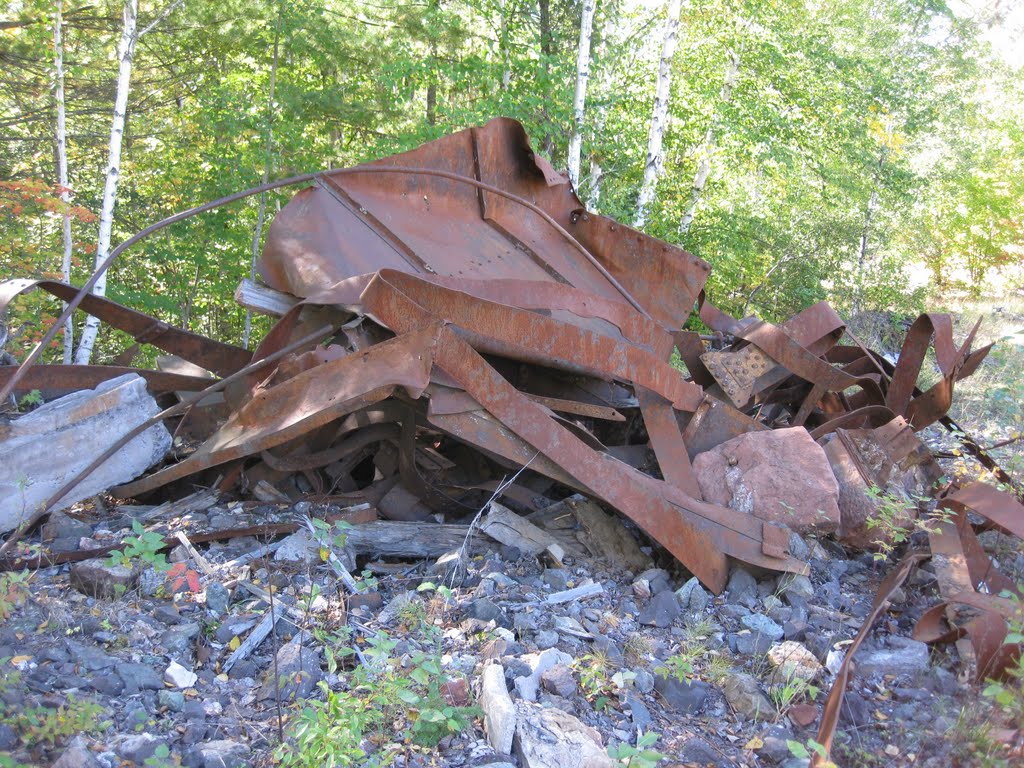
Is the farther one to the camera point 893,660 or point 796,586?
point 796,586

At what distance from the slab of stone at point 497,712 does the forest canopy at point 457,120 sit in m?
6.57

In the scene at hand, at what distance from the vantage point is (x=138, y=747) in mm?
1973

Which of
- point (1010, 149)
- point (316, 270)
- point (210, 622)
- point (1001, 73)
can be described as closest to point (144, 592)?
point (210, 622)

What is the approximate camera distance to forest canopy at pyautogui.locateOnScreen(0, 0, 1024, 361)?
917cm

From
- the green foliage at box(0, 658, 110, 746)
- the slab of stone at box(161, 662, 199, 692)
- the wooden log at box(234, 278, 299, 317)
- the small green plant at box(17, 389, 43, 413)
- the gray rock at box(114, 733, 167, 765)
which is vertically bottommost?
the slab of stone at box(161, 662, 199, 692)

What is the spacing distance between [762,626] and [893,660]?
17.7 inches

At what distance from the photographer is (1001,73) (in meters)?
22.3

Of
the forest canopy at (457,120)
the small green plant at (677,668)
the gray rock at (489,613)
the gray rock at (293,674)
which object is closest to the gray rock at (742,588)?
the small green plant at (677,668)

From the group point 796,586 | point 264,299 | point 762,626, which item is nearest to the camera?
point 762,626

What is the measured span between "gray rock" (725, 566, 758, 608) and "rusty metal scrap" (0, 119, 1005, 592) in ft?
0.22

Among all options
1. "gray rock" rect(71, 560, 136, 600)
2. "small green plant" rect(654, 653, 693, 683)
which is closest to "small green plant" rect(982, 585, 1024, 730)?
"small green plant" rect(654, 653, 693, 683)

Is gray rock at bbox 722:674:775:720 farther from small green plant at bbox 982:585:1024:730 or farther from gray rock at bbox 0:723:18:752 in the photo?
gray rock at bbox 0:723:18:752

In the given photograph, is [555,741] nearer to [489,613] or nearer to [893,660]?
[489,613]

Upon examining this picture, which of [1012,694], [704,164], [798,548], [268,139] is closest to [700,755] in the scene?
[1012,694]
